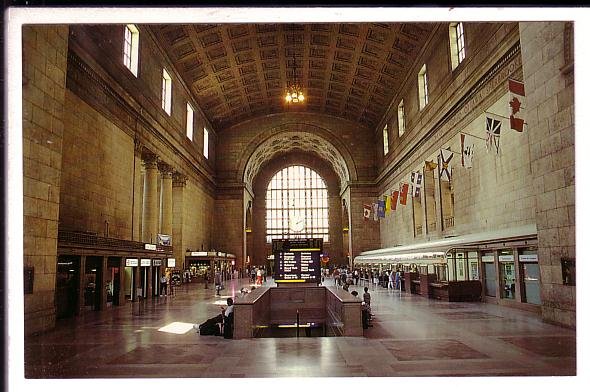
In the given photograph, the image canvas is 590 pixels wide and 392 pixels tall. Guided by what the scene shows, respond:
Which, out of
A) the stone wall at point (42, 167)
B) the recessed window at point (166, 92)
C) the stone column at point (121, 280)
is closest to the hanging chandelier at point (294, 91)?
the recessed window at point (166, 92)

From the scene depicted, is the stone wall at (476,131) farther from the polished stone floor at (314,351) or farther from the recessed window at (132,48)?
the recessed window at (132,48)

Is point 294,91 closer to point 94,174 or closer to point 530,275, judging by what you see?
point 94,174

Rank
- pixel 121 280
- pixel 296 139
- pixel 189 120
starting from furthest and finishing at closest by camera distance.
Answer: pixel 296 139 < pixel 189 120 < pixel 121 280

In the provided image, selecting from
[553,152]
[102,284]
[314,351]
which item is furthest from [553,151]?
[102,284]

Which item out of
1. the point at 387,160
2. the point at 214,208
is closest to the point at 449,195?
the point at 387,160

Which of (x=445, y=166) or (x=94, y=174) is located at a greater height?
(x=445, y=166)

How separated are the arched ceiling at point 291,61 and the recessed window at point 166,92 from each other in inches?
37.1

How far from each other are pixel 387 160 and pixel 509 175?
787 inches

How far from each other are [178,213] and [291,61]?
11907mm

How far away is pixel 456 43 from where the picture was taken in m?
21.0

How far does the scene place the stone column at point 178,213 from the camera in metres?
28.4

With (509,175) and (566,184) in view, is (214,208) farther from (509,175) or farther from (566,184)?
(566,184)

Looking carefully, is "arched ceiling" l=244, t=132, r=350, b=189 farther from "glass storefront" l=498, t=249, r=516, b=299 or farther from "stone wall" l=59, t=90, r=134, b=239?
"glass storefront" l=498, t=249, r=516, b=299

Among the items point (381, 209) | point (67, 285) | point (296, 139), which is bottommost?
point (67, 285)
